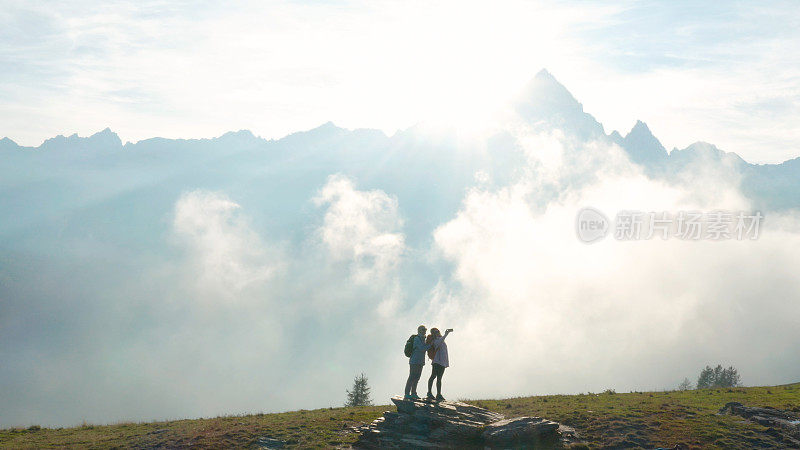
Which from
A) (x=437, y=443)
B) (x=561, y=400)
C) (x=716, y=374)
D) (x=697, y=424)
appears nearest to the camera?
(x=437, y=443)

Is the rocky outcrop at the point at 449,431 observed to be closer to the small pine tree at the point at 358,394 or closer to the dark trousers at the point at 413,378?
the dark trousers at the point at 413,378

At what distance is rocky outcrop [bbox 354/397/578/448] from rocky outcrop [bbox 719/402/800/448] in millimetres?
11395

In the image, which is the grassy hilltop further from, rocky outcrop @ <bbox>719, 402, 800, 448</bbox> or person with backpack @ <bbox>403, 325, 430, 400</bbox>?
person with backpack @ <bbox>403, 325, 430, 400</bbox>

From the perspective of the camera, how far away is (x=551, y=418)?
33656 mm

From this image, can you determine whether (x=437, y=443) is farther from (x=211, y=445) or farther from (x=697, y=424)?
(x=697, y=424)

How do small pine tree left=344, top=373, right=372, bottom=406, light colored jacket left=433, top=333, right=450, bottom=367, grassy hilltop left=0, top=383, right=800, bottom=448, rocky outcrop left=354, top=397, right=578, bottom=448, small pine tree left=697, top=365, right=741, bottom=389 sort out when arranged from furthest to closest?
small pine tree left=697, top=365, right=741, bottom=389 → small pine tree left=344, top=373, right=372, bottom=406 → light colored jacket left=433, top=333, right=450, bottom=367 → grassy hilltop left=0, top=383, right=800, bottom=448 → rocky outcrop left=354, top=397, right=578, bottom=448

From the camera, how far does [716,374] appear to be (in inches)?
3602

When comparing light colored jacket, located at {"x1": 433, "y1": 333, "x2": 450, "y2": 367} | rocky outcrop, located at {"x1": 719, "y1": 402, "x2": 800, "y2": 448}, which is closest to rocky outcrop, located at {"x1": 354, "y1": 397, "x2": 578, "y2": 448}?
light colored jacket, located at {"x1": 433, "y1": 333, "x2": 450, "y2": 367}

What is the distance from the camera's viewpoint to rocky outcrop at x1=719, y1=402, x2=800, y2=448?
3084 cm

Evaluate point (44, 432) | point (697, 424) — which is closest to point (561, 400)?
point (697, 424)

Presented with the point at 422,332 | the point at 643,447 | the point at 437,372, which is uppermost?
the point at 422,332

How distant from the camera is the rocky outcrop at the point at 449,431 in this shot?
28609 mm

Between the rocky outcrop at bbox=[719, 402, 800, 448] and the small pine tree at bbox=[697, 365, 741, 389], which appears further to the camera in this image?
the small pine tree at bbox=[697, 365, 741, 389]

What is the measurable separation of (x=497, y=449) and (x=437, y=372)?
5.39 metres
